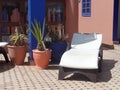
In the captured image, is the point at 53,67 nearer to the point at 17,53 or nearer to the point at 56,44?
the point at 56,44

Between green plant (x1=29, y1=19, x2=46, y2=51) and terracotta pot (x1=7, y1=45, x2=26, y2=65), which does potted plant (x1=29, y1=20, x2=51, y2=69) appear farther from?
terracotta pot (x1=7, y1=45, x2=26, y2=65)

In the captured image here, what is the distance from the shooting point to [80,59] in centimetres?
804

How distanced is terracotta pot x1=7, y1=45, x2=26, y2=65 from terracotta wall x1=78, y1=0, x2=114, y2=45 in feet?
16.2

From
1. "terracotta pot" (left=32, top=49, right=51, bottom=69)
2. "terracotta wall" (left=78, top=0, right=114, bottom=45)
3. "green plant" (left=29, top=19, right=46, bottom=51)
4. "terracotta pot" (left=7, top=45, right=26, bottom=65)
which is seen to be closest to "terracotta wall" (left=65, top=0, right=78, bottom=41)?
"terracotta wall" (left=78, top=0, right=114, bottom=45)

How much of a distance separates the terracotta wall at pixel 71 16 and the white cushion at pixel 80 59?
4.20 m

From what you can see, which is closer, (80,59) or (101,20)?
(80,59)

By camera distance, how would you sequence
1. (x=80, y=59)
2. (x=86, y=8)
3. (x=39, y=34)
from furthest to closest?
(x=86, y=8)
(x=39, y=34)
(x=80, y=59)

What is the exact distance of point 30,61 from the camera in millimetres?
9570

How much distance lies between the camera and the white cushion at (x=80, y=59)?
305 inches

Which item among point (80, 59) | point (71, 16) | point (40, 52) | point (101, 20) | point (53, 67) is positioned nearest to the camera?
point (80, 59)

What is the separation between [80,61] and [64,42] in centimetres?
210

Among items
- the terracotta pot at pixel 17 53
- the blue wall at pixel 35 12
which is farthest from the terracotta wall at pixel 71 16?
the terracotta pot at pixel 17 53

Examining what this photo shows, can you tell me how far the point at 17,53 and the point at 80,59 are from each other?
7.59 feet

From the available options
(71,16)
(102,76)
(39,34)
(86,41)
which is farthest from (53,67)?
(71,16)
